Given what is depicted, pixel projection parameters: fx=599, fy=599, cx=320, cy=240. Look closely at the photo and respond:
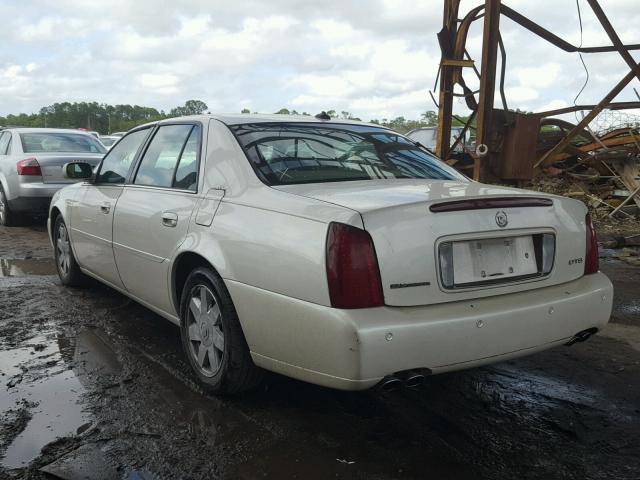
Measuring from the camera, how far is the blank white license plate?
2549mm

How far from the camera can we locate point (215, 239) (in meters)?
2.98

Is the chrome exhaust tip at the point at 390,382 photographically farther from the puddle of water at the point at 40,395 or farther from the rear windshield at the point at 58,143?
the rear windshield at the point at 58,143

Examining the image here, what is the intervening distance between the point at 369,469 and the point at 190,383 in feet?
4.10

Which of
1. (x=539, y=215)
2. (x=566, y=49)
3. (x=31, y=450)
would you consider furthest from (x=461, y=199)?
(x=566, y=49)

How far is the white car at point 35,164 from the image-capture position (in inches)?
346

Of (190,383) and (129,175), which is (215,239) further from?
(129,175)

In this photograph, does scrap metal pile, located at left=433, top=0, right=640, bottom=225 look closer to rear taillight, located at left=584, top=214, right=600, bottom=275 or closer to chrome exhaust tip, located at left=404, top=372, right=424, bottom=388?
rear taillight, located at left=584, top=214, right=600, bottom=275

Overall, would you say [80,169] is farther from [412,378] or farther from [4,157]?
[4,157]

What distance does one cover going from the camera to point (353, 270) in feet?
7.77

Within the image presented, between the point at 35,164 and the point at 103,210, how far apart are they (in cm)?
527

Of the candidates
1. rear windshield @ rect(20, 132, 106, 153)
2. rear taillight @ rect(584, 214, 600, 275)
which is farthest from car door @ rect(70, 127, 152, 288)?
rear windshield @ rect(20, 132, 106, 153)

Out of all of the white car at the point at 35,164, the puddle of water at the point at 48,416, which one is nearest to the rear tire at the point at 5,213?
the white car at the point at 35,164

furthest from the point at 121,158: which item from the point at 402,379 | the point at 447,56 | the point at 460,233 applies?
the point at 447,56

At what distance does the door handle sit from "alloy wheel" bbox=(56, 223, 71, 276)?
7.09ft
